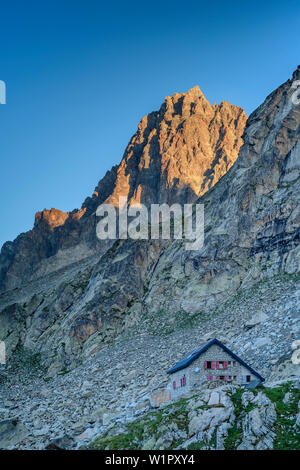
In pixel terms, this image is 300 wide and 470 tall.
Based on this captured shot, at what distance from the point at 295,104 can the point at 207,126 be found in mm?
101760

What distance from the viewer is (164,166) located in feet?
559

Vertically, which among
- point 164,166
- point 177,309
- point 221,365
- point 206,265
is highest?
point 164,166

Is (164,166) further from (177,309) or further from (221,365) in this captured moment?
(221,365)

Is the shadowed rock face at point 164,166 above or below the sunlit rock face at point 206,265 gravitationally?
above

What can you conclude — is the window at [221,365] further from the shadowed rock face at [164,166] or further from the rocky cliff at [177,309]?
the shadowed rock face at [164,166]

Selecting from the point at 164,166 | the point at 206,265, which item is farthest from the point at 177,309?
the point at 164,166

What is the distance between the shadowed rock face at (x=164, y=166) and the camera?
16538 centimetres

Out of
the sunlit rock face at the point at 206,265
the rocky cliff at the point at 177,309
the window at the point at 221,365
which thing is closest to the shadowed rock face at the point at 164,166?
the sunlit rock face at the point at 206,265
